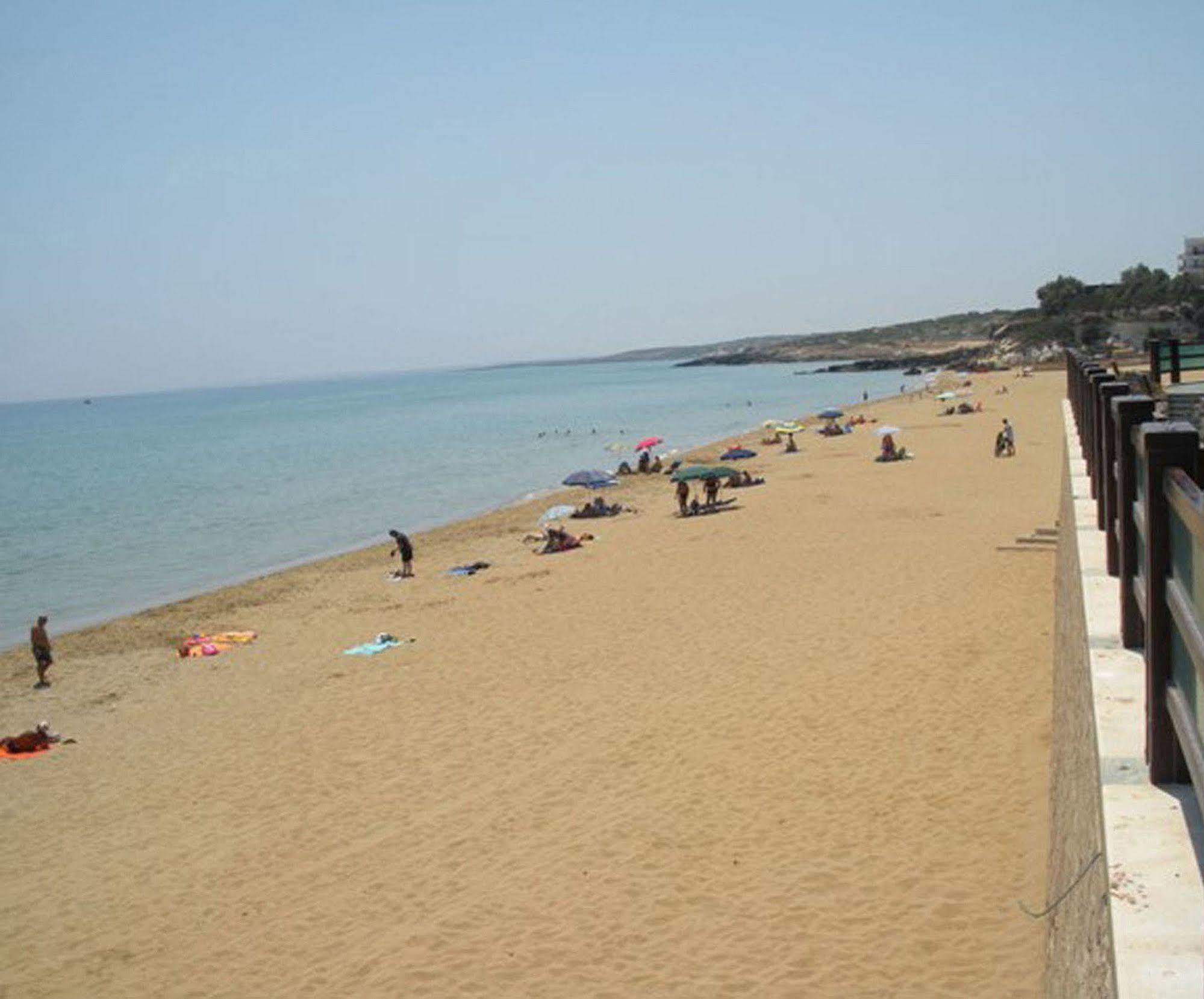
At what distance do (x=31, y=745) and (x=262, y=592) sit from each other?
11.1 m

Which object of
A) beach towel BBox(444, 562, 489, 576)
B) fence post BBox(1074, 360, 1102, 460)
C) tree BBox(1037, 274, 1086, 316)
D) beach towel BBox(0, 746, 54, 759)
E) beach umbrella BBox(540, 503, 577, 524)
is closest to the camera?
fence post BBox(1074, 360, 1102, 460)

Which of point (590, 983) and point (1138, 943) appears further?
point (590, 983)

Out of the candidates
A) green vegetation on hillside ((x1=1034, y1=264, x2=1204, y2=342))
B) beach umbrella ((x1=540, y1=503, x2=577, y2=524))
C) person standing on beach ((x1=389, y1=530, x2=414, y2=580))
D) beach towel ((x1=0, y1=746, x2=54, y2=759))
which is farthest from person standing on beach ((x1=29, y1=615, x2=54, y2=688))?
green vegetation on hillside ((x1=1034, y1=264, x2=1204, y2=342))

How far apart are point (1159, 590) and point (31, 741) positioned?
1321cm

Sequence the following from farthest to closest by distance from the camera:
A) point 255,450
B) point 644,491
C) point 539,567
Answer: point 255,450 → point 644,491 → point 539,567

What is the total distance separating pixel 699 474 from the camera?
26500mm

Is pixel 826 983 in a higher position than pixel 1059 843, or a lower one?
lower

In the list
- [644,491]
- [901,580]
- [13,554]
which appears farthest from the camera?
[13,554]

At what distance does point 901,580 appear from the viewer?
Result: 15.6m

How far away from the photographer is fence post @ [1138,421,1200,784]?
118 inches

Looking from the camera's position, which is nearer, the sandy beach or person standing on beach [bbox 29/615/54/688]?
the sandy beach

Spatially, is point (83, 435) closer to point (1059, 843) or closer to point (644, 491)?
point (644, 491)

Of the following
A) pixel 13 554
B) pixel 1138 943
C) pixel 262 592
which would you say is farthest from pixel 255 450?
pixel 1138 943

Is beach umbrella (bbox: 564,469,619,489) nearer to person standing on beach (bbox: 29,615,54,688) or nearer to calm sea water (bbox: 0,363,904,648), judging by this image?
calm sea water (bbox: 0,363,904,648)
